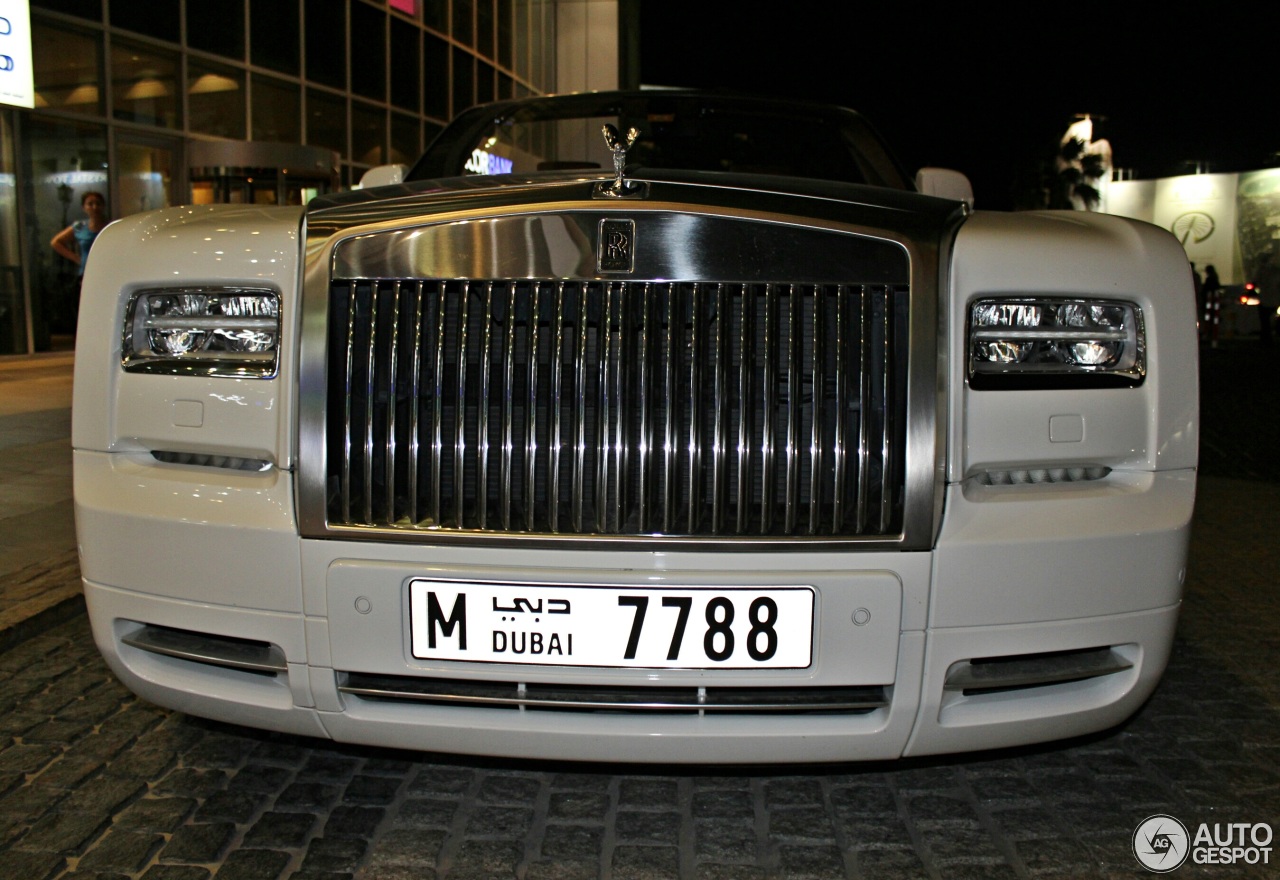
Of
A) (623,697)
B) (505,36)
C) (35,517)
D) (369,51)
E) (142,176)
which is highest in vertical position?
(505,36)

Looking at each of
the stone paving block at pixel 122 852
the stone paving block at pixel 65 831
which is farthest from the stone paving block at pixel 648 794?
the stone paving block at pixel 65 831

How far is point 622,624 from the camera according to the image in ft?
6.08

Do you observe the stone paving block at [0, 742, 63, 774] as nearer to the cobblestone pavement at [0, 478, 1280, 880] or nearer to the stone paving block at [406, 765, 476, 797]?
the cobblestone pavement at [0, 478, 1280, 880]

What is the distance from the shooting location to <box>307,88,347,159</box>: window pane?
1617 centimetres

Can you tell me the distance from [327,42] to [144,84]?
13.1ft

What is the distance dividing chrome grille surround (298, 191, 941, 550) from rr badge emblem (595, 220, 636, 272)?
0.05ft

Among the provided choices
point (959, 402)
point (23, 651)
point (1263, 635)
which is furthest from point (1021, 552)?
point (23, 651)

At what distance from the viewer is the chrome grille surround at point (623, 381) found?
1.90 m

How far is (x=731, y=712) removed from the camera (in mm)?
1891

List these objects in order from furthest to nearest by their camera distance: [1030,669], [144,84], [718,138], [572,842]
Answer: [144,84]
[718,138]
[572,842]
[1030,669]

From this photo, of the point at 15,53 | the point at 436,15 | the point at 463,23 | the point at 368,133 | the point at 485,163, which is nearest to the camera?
the point at 485,163

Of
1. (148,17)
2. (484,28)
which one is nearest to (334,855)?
(148,17)

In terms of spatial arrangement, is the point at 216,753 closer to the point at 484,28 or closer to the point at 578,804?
the point at 578,804

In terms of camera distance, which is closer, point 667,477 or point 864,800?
point 667,477
